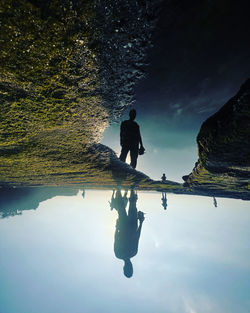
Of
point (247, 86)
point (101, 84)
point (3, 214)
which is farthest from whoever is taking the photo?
point (3, 214)

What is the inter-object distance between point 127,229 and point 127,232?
0.11 meters

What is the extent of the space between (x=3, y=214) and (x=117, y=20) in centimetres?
1155

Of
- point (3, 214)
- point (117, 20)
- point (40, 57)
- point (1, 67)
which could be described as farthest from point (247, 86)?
point (3, 214)

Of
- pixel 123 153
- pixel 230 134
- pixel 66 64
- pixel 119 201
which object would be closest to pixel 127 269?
pixel 119 201

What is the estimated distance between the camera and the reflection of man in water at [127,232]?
18.3ft

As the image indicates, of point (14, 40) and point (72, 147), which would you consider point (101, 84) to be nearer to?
point (14, 40)

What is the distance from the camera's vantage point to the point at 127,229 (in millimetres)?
5789

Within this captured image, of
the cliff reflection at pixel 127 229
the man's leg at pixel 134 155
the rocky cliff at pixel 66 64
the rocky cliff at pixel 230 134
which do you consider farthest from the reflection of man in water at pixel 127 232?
the rocky cliff at pixel 230 134

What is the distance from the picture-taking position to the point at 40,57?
1065mm

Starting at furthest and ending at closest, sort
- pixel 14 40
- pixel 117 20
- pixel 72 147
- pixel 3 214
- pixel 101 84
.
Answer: pixel 3 214, pixel 72 147, pixel 101 84, pixel 117 20, pixel 14 40

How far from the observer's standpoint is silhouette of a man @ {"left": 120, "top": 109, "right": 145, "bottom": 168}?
367cm

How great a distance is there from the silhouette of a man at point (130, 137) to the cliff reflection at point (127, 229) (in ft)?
6.97

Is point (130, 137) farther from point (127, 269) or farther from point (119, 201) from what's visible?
point (127, 269)

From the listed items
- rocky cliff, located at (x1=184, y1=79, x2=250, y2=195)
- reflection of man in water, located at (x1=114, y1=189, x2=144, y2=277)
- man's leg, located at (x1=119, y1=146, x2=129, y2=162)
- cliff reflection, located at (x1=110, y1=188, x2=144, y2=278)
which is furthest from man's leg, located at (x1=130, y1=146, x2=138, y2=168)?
rocky cliff, located at (x1=184, y1=79, x2=250, y2=195)
